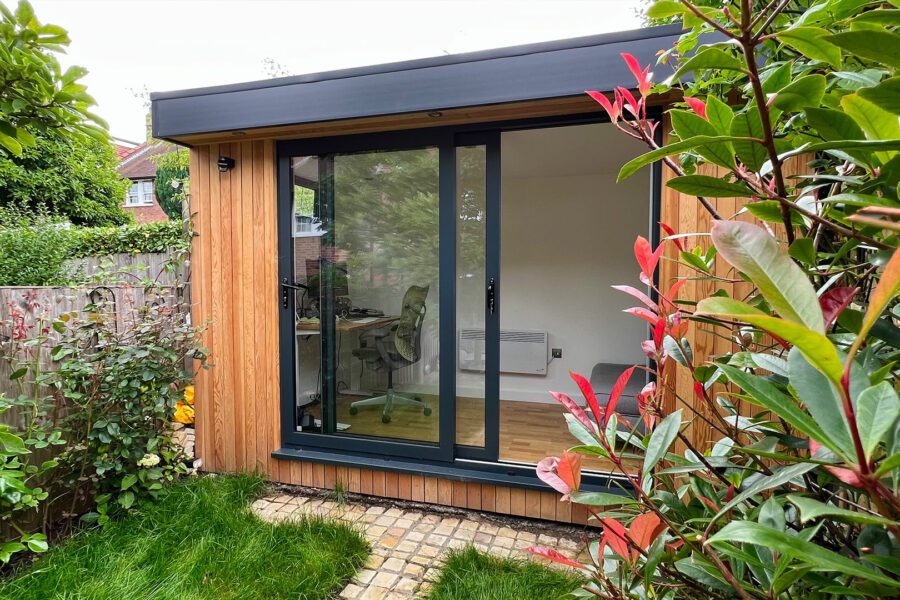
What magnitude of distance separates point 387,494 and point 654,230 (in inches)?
83.8

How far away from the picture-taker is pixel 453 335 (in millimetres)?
2707

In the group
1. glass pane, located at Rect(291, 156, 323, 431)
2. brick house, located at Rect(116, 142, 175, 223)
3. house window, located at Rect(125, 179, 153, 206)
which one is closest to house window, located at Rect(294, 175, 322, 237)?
glass pane, located at Rect(291, 156, 323, 431)

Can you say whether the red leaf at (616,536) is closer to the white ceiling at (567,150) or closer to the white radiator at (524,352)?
the white ceiling at (567,150)

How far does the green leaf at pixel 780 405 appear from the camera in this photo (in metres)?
0.40

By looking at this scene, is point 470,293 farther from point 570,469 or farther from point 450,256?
point 570,469

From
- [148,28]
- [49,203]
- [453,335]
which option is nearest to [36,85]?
[453,335]

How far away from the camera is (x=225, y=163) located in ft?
9.80

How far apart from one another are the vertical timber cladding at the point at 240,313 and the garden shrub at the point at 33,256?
307cm

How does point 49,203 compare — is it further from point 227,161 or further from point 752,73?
point 752,73

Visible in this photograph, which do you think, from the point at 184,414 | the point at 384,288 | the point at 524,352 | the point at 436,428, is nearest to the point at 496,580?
the point at 436,428

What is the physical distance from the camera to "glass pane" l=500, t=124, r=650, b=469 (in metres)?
4.89

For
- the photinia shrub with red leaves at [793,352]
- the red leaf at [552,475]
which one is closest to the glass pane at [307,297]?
the photinia shrub with red leaves at [793,352]

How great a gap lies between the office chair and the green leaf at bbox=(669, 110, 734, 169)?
85.6 inches

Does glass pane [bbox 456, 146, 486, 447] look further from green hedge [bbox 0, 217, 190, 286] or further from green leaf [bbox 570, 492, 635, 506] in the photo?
green hedge [bbox 0, 217, 190, 286]
